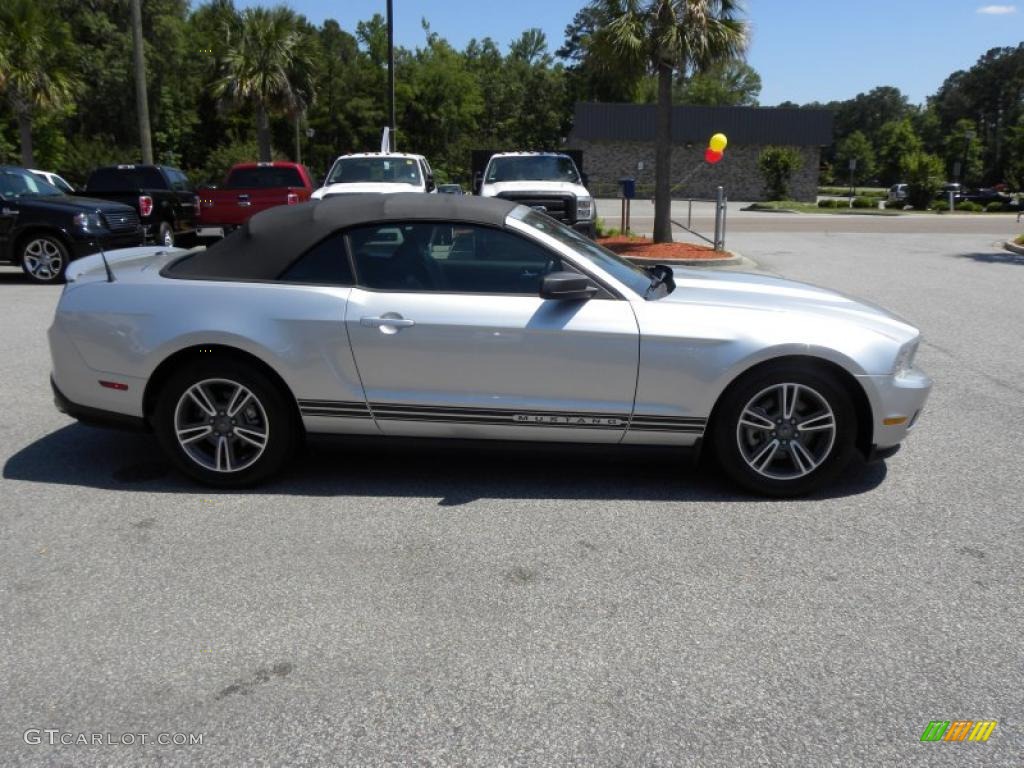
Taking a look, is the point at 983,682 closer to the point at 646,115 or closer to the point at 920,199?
the point at 920,199

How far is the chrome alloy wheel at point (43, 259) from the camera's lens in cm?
1294

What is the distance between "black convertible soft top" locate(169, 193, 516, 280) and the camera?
4758mm

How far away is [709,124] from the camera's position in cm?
5597

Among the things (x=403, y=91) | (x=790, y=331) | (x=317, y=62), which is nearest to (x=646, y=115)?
(x=403, y=91)

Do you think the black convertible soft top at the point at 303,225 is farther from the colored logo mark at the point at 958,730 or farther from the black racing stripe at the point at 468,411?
the colored logo mark at the point at 958,730

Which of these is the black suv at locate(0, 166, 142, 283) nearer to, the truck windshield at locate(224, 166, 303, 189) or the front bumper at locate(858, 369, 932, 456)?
the truck windshield at locate(224, 166, 303, 189)

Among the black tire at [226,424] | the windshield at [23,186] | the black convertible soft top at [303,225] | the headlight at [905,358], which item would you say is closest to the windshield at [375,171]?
the windshield at [23,186]

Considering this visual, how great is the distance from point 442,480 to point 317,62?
3089 cm

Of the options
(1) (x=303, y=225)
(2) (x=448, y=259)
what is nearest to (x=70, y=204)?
(1) (x=303, y=225)

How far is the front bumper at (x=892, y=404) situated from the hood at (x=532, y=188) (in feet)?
35.7

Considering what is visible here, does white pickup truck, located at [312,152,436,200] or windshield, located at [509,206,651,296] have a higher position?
white pickup truck, located at [312,152,436,200]

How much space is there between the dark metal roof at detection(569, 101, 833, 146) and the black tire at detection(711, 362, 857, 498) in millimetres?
53384

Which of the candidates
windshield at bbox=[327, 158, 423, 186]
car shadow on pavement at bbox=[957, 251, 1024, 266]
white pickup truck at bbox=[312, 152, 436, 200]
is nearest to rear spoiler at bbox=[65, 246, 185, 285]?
white pickup truck at bbox=[312, 152, 436, 200]

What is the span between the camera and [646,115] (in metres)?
55.4
